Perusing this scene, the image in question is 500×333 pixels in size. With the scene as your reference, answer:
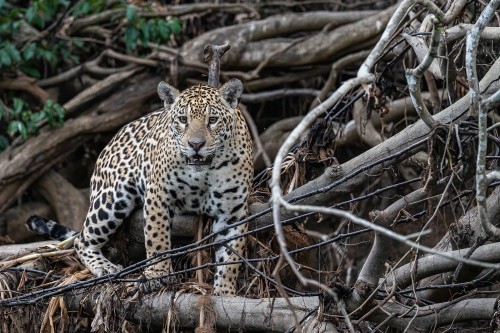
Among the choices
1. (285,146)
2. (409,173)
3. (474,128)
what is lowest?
(409,173)

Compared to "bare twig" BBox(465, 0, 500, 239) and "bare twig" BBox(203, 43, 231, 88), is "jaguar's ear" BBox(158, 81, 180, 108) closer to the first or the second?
"bare twig" BBox(203, 43, 231, 88)

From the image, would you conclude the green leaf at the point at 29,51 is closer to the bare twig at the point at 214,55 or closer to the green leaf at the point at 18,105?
the green leaf at the point at 18,105

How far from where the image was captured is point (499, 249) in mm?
6078

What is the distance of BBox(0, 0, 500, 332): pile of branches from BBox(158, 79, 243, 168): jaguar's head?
523 millimetres

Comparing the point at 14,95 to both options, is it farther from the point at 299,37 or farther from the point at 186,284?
the point at 186,284

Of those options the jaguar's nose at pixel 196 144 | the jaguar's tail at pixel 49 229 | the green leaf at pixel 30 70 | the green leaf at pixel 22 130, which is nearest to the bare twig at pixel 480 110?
the jaguar's nose at pixel 196 144

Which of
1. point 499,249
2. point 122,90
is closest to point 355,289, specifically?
point 499,249

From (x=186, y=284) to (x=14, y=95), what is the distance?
4.48m

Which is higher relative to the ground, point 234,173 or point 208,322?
point 234,173

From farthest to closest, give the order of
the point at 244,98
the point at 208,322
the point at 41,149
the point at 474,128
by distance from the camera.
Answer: the point at 244,98
the point at 41,149
the point at 208,322
the point at 474,128

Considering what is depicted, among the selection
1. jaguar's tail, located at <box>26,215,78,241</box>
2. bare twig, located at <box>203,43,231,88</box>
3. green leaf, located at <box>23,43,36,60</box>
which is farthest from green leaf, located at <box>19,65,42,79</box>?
bare twig, located at <box>203,43,231,88</box>

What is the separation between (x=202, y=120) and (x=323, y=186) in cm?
92

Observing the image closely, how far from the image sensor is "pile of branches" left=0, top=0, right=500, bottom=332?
570 cm

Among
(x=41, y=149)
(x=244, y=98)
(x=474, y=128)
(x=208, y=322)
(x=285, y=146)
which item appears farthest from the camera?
(x=244, y=98)
